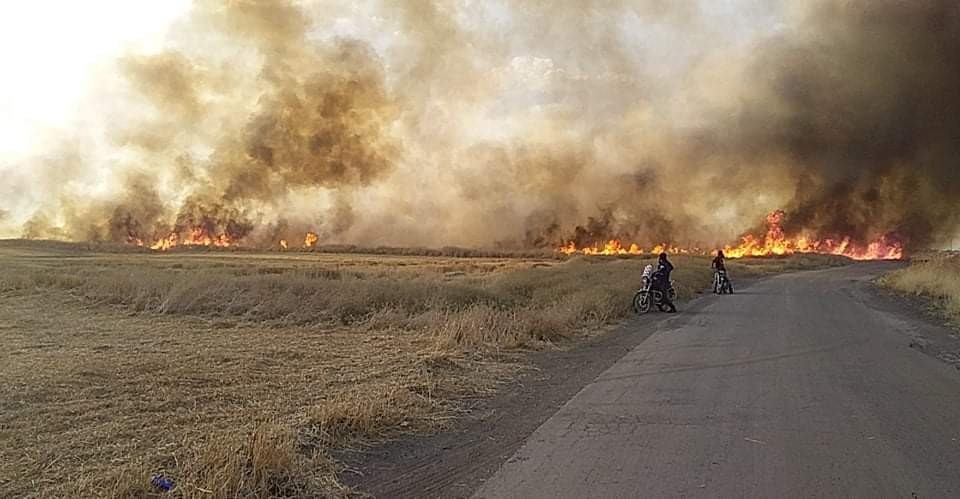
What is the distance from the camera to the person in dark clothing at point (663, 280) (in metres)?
20.8

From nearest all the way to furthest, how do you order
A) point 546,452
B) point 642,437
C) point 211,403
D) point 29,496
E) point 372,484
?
1. point 29,496
2. point 372,484
3. point 546,452
4. point 642,437
5. point 211,403

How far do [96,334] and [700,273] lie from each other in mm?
31065

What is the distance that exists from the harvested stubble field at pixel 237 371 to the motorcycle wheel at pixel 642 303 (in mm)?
372

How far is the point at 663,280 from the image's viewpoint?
2109 cm

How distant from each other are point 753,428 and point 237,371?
301 inches

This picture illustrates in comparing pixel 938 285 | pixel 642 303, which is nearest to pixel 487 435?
pixel 642 303

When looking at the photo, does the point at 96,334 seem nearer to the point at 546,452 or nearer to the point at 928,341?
the point at 546,452

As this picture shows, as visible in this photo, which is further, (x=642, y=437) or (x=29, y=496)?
(x=642, y=437)

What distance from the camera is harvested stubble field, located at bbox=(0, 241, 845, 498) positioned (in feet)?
18.8

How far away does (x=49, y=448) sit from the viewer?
6555 millimetres

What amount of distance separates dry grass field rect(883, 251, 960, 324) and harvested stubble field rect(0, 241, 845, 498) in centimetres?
967

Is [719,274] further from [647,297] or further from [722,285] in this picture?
[647,297]

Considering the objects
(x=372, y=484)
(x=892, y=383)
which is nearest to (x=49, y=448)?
(x=372, y=484)

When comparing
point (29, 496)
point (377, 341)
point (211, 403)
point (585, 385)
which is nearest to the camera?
point (29, 496)
